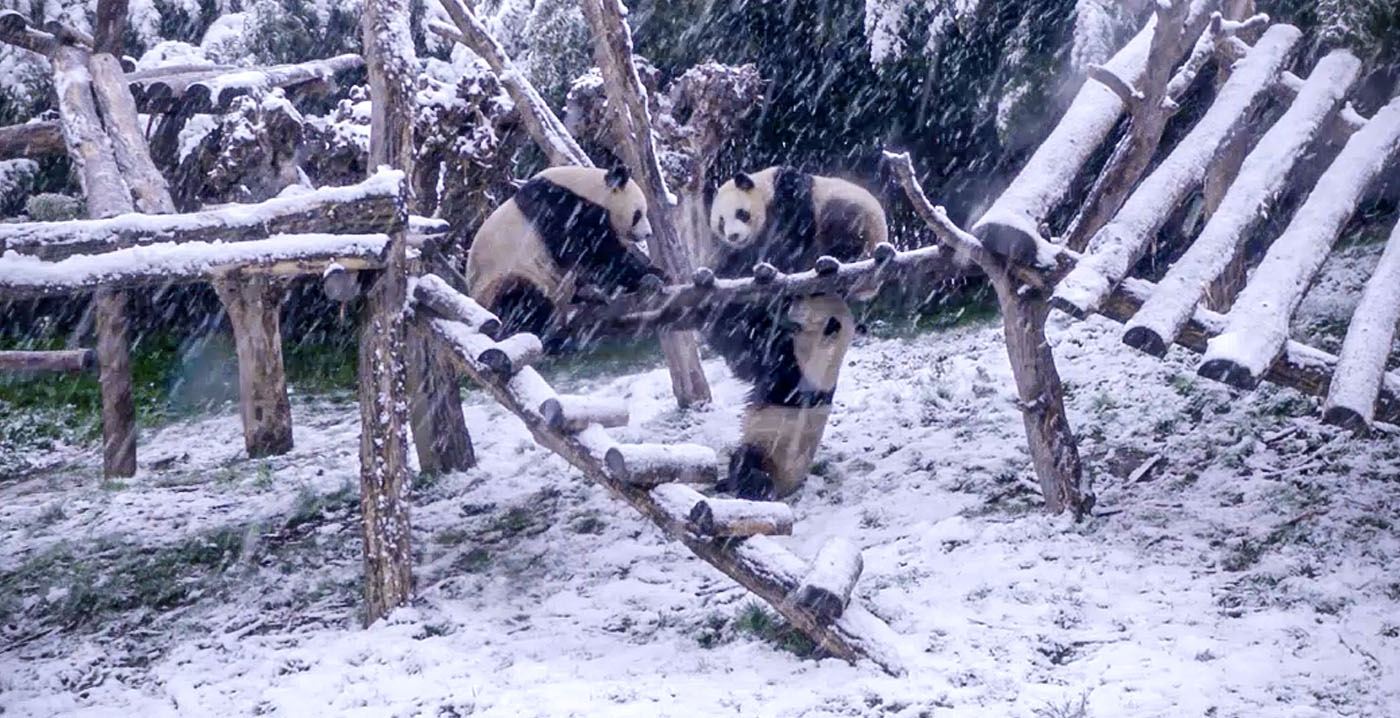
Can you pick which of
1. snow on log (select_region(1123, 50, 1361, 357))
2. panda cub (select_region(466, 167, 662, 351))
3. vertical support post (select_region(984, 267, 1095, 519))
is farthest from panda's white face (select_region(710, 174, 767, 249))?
snow on log (select_region(1123, 50, 1361, 357))

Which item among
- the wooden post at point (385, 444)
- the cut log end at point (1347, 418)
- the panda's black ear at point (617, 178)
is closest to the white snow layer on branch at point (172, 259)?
the wooden post at point (385, 444)

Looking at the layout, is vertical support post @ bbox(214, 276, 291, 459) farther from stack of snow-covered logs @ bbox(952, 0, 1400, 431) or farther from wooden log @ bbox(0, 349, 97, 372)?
stack of snow-covered logs @ bbox(952, 0, 1400, 431)

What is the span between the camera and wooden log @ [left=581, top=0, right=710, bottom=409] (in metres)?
6.00

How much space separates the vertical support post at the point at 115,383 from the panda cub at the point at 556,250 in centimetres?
185

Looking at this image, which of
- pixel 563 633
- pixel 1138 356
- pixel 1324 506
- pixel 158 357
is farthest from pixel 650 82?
Result: pixel 158 357

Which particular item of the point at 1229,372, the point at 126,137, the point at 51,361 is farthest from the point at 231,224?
the point at 1229,372

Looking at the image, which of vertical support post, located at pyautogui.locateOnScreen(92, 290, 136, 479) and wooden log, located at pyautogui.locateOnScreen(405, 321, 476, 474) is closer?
wooden log, located at pyautogui.locateOnScreen(405, 321, 476, 474)

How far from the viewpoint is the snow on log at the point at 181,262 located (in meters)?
3.85

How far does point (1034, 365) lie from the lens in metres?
4.84

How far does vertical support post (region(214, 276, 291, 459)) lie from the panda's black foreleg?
2.65 metres

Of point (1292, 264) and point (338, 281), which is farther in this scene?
point (338, 281)

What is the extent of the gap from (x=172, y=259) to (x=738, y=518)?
2.02m

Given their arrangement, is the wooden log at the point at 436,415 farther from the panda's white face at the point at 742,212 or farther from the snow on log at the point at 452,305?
the panda's white face at the point at 742,212

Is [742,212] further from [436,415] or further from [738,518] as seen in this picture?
[738,518]
